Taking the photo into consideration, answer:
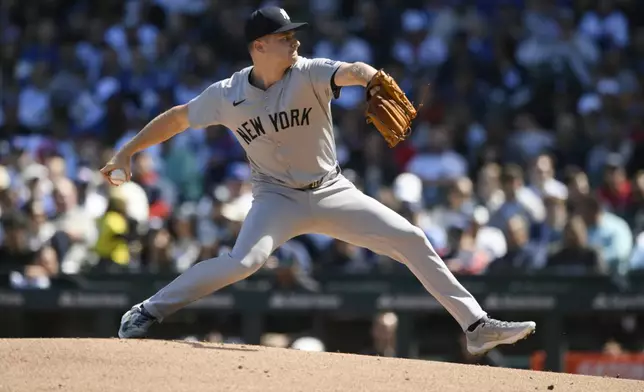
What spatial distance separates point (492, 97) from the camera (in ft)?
45.3

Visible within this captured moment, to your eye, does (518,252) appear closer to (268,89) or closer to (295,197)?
(295,197)

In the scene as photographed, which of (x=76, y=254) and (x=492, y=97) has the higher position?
(x=492, y=97)

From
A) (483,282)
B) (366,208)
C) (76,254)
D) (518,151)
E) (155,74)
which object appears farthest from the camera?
(155,74)

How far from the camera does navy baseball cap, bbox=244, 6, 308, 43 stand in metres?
6.61

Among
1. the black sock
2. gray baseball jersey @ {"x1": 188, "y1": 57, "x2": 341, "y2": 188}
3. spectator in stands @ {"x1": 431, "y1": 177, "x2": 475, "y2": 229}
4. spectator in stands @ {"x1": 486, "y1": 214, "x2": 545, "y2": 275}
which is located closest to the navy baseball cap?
gray baseball jersey @ {"x1": 188, "y1": 57, "x2": 341, "y2": 188}

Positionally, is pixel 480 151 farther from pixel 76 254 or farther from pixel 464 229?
pixel 76 254

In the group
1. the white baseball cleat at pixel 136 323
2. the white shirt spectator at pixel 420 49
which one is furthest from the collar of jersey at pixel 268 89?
the white shirt spectator at pixel 420 49

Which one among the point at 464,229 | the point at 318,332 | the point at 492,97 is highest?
the point at 492,97

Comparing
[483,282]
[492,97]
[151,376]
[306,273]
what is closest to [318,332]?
[306,273]

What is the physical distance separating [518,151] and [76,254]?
461 cm

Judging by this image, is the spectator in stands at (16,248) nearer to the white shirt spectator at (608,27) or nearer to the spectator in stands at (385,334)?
the spectator in stands at (385,334)

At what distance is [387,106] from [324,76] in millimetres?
417

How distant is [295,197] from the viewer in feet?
22.0

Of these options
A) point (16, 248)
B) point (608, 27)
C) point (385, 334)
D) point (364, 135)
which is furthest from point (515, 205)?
point (16, 248)
